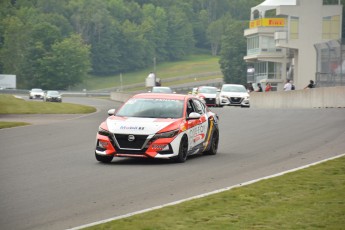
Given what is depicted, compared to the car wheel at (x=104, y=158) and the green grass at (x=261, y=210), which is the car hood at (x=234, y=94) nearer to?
the car wheel at (x=104, y=158)

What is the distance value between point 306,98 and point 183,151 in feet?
102

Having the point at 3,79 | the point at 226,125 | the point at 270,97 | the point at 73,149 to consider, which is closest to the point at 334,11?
the point at 270,97

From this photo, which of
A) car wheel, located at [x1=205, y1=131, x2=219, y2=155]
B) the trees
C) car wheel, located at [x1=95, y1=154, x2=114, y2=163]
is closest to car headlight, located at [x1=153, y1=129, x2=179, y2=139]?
car wheel, located at [x1=95, y1=154, x2=114, y2=163]

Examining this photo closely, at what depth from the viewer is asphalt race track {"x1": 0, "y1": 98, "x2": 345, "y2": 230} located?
1188cm

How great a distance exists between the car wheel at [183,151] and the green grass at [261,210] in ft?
13.2

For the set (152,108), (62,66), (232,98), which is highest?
(152,108)

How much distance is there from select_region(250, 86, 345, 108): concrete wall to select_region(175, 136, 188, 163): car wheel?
89.5ft

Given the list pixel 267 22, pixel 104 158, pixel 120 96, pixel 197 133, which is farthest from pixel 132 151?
pixel 267 22

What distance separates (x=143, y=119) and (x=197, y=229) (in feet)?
27.6

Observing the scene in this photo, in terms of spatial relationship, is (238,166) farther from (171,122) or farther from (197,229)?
(197,229)

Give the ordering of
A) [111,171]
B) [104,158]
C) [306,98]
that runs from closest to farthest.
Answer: [111,171] → [104,158] → [306,98]

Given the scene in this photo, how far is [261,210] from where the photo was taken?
1129 cm

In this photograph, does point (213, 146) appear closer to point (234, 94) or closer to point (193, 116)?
point (193, 116)

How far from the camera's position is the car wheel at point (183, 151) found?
1812cm
